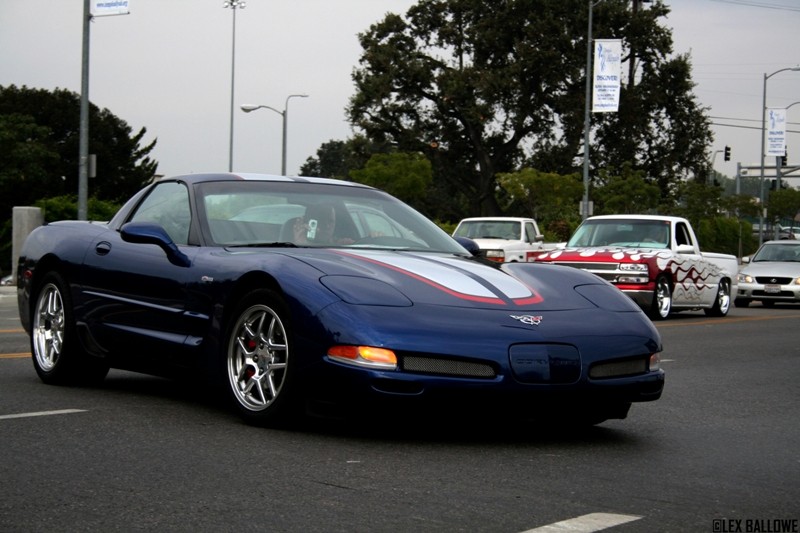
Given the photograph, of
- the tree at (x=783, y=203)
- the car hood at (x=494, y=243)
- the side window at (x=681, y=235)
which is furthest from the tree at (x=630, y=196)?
the tree at (x=783, y=203)

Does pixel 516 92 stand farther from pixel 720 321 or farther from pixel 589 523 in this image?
pixel 589 523

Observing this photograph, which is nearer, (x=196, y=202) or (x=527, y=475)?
(x=527, y=475)

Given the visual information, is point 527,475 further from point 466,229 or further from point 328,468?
point 466,229

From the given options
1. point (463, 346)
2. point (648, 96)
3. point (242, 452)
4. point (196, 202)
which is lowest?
point (242, 452)

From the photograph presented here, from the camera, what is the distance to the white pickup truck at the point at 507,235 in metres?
30.0

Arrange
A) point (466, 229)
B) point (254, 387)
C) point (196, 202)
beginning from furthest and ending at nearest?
point (466, 229)
point (196, 202)
point (254, 387)

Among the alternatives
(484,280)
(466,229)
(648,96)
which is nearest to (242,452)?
(484,280)

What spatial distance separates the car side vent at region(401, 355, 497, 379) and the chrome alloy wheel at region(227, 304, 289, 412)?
2.13 feet

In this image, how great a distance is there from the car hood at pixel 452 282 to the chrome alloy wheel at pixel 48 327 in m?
2.24

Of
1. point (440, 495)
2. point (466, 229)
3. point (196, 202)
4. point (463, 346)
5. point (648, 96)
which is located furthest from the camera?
Result: point (648, 96)

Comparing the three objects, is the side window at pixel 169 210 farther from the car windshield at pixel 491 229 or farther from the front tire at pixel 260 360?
the car windshield at pixel 491 229

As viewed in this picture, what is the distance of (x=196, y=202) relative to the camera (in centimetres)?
751

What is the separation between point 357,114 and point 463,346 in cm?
5763

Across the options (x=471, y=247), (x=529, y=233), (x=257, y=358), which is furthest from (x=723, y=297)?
(x=257, y=358)
